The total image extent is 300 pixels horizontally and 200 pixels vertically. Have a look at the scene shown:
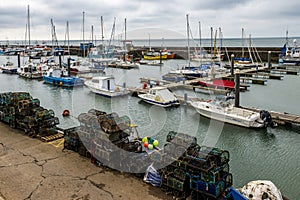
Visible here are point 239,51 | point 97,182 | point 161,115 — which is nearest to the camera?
point 97,182

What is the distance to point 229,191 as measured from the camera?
23.5ft

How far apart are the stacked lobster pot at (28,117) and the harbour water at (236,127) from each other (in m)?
4.57

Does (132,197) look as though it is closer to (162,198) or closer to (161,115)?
(162,198)

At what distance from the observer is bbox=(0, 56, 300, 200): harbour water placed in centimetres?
1134

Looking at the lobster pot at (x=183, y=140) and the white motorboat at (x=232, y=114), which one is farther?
the white motorboat at (x=232, y=114)

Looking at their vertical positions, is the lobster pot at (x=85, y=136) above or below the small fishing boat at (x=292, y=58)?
below

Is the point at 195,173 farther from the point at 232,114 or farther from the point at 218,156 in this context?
the point at 232,114

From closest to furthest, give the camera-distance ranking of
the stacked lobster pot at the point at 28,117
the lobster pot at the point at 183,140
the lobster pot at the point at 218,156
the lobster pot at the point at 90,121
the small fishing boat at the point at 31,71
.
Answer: the lobster pot at the point at 218,156 < the lobster pot at the point at 183,140 < the lobster pot at the point at 90,121 < the stacked lobster pot at the point at 28,117 < the small fishing boat at the point at 31,71

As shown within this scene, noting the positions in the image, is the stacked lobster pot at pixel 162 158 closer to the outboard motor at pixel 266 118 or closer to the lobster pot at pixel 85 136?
the lobster pot at pixel 85 136

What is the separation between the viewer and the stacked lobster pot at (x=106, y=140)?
870cm

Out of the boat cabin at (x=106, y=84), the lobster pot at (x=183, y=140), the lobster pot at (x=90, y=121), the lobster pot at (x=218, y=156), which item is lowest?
the lobster pot at (x=218, y=156)

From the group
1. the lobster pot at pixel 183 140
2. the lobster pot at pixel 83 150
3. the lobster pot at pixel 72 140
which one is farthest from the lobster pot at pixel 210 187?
the lobster pot at pixel 72 140

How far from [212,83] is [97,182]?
73.3 ft

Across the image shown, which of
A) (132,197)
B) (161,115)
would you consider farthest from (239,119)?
(132,197)
